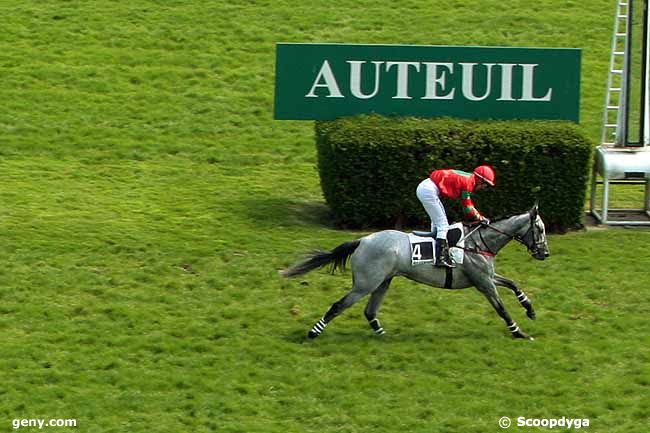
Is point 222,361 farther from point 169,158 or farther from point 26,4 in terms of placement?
point 26,4

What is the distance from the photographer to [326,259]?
43.8ft

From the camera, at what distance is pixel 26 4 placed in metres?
24.5

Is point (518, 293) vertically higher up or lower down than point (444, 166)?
lower down

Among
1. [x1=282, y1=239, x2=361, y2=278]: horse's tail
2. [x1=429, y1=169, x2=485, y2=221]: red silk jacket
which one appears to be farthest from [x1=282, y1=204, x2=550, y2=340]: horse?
[x1=429, y1=169, x2=485, y2=221]: red silk jacket

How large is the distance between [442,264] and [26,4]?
44.7 ft

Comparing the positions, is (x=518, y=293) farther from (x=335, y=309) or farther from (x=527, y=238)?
(x=335, y=309)

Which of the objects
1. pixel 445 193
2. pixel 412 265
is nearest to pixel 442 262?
pixel 412 265

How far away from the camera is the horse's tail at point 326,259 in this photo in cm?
1330

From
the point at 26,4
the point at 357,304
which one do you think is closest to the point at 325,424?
the point at 357,304

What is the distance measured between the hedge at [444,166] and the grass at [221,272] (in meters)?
0.44

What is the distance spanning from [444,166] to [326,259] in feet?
12.4

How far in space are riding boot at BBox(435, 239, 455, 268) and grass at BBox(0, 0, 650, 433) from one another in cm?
83

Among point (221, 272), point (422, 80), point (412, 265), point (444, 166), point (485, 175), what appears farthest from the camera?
point (422, 80)

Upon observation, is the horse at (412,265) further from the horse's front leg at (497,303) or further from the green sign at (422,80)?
the green sign at (422,80)
